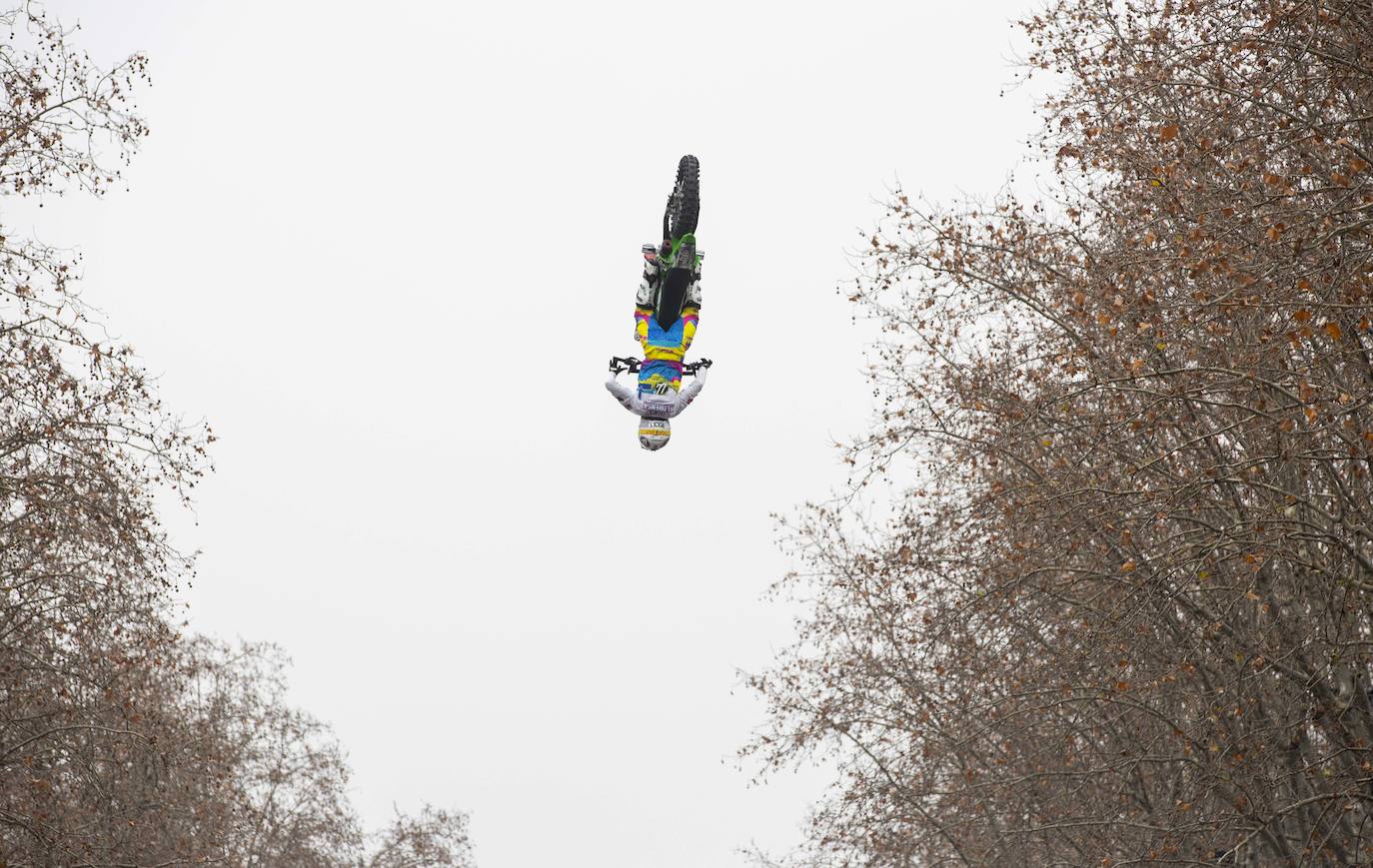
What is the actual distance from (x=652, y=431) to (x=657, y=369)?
650 mm

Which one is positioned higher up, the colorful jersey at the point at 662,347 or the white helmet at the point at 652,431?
the colorful jersey at the point at 662,347

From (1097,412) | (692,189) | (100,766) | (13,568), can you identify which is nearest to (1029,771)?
(1097,412)

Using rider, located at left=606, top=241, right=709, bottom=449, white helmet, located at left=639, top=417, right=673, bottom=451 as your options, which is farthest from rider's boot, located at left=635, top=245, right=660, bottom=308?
white helmet, located at left=639, top=417, right=673, bottom=451

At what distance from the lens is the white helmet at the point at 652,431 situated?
1462 centimetres

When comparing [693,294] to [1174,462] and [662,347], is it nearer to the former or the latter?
[662,347]

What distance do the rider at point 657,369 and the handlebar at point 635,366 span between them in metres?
0.05

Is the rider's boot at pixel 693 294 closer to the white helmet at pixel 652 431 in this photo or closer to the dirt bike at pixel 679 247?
the dirt bike at pixel 679 247

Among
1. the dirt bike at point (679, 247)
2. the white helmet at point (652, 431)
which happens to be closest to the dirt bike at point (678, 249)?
the dirt bike at point (679, 247)

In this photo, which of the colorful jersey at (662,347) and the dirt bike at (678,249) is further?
the colorful jersey at (662,347)

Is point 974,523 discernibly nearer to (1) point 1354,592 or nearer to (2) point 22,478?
(1) point 1354,592

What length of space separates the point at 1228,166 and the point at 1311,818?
626 centimetres

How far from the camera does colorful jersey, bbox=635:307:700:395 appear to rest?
46.9 feet

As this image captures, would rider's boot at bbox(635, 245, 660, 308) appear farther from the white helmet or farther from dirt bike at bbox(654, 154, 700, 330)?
the white helmet

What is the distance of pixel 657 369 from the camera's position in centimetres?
1446
